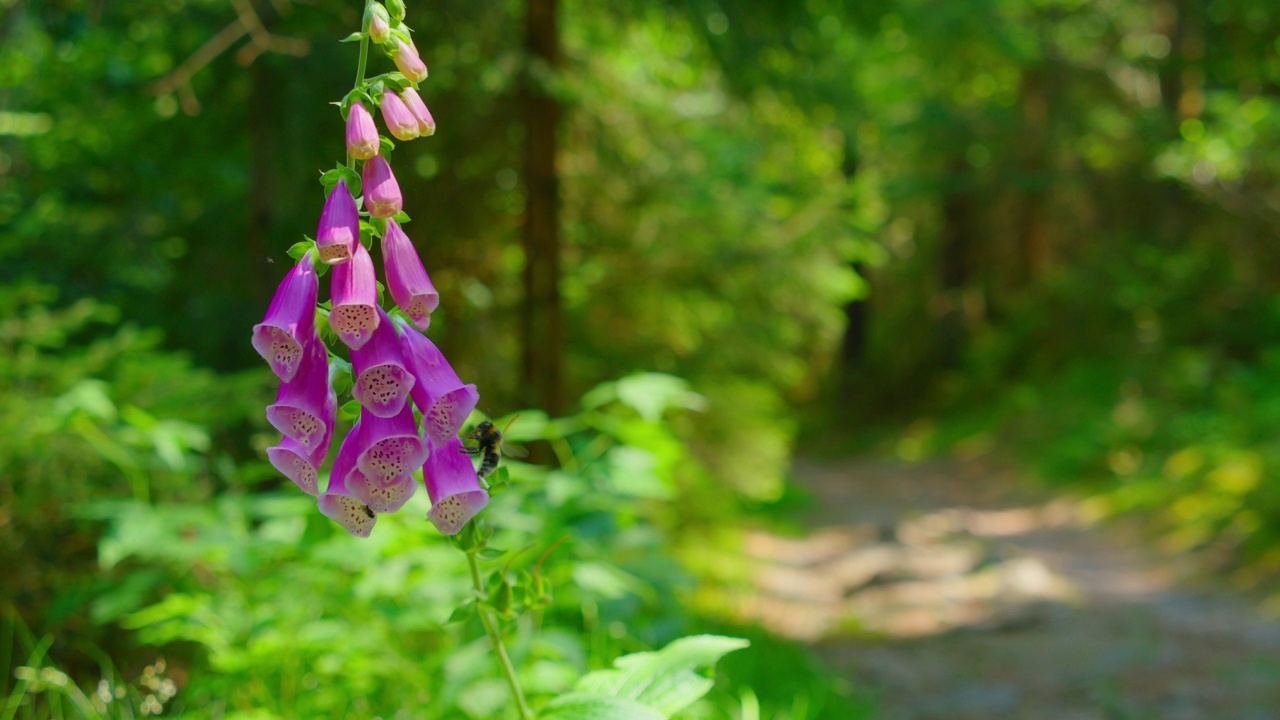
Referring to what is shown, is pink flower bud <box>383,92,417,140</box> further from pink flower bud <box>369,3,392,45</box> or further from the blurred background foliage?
the blurred background foliage

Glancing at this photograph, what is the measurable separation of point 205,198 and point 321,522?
147 inches

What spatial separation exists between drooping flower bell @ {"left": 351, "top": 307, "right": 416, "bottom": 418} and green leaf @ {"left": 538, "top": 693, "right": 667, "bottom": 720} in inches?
22.2

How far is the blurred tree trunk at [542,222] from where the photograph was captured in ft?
16.6

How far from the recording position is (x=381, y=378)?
4.73ft

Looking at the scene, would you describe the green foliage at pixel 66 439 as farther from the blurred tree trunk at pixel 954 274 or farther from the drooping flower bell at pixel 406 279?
the blurred tree trunk at pixel 954 274

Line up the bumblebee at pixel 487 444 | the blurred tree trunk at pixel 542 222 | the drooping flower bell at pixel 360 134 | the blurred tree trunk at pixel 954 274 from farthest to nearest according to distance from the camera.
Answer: the blurred tree trunk at pixel 954 274, the blurred tree trunk at pixel 542 222, the bumblebee at pixel 487 444, the drooping flower bell at pixel 360 134

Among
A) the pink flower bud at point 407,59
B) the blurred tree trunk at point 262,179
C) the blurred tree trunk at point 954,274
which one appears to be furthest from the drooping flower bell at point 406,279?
the blurred tree trunk at point 954,274

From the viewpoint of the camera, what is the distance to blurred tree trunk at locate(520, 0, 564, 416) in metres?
5.06

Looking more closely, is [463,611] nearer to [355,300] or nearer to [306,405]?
[306,405]

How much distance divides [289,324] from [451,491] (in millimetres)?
349

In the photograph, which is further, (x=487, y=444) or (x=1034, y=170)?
(x=1034, y=170)

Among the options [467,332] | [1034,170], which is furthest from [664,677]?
[1034,170]

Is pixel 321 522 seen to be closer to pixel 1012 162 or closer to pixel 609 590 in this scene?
pixel 609 590

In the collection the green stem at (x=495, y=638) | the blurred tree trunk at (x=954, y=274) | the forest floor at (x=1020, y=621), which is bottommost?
the green stem at (x=495, y=638)
